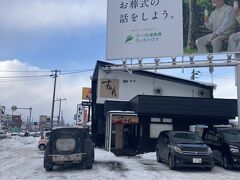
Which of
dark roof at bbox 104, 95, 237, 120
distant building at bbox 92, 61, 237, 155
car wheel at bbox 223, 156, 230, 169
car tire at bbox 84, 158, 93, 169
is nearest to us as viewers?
car tire at bbox 84, 158, 93, 169

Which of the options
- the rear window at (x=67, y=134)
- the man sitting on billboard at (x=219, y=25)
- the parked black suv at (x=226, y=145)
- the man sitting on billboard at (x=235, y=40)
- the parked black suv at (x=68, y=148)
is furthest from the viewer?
the man sitting on billboard at (x=219, y=25)

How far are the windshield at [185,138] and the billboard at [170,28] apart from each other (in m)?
8.54

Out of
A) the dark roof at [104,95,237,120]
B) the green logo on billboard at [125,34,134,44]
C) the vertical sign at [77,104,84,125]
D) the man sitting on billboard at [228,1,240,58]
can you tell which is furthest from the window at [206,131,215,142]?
the vertical sign at [77,104,84,125]

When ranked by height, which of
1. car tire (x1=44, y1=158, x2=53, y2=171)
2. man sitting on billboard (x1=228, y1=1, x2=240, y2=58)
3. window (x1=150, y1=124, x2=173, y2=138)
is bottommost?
car tire (x1=44, y1=158, x2=53, y2=171)

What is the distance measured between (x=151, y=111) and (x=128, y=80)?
20.8 ft

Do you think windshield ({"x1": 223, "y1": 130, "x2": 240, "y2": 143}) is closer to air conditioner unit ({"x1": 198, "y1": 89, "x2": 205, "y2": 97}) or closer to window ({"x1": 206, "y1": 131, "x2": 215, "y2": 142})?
window ({"x1": 206, "y1": 131, "x2": 215, "y2": 142})

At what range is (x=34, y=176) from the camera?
13.7m

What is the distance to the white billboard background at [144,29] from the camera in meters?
25.7

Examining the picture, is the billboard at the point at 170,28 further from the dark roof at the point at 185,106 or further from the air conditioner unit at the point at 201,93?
the air conditioner unit at the point at 201,93

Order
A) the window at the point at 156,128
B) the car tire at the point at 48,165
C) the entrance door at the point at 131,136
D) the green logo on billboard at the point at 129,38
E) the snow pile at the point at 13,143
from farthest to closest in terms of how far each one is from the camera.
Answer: the snow pile at the point at 13,143
the entrance door at the point at 131,136
the green logo on billboard at the point at 129,38
the window at the point at 156,128
the car tire at the point at 48,165

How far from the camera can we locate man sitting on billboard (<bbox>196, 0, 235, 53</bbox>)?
23.9m

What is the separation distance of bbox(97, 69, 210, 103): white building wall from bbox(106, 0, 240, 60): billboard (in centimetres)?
364

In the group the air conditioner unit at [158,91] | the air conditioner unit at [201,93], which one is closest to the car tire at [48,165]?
the air conditioner unit at [158,91]

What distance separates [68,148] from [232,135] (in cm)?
739
